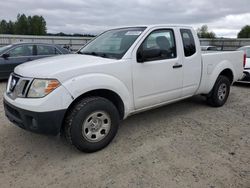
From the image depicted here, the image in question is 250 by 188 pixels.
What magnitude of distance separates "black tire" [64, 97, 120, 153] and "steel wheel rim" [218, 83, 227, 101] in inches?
118

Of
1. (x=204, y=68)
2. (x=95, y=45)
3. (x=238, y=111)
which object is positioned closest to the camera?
(x=95, y=45)

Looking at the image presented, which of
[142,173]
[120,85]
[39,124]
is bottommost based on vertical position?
[142,173]

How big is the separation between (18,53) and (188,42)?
6.23 m

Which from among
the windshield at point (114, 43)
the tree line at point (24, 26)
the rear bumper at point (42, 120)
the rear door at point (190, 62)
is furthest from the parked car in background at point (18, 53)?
the tree line at point (24, 26)

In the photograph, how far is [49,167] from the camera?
9.44ft

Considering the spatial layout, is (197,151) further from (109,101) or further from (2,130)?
(2,130)

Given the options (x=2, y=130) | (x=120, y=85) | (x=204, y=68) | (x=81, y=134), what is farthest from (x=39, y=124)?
(x=204, y=68)

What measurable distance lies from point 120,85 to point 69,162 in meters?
1.26

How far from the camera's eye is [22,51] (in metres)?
8.07

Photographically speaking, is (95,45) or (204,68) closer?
(95,45)

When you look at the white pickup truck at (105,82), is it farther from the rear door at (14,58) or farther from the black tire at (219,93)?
the rear door at (14,58)

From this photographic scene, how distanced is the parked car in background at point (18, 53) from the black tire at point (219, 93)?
6150mm

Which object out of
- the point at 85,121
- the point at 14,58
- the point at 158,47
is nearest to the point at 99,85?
the point at 85,121

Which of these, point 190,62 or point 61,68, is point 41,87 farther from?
point 190,62
